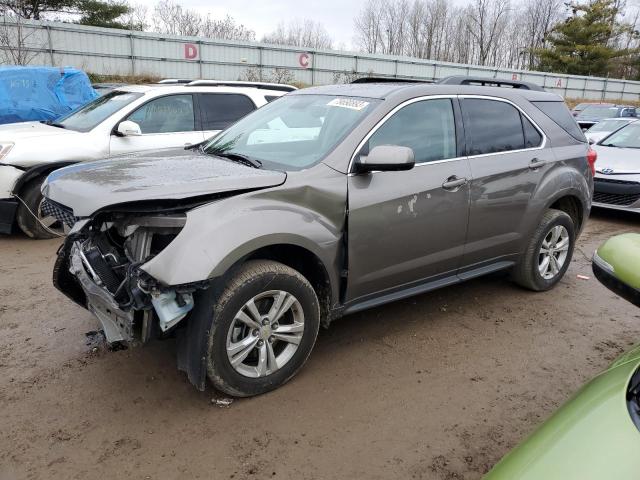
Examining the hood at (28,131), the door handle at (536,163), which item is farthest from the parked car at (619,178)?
the hood at (28,131)

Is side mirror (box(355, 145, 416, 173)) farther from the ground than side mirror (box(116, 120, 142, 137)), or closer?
farther from the ground

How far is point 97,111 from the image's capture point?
6.65 metres

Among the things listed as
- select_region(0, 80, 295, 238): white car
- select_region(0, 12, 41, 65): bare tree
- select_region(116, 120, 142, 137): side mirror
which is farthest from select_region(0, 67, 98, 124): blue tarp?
select_region(0, 12, 41, 65): bare tree

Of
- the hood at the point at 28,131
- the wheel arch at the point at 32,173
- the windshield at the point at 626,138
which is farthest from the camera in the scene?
the windshield at the point at 626,138

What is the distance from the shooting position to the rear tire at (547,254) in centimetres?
454

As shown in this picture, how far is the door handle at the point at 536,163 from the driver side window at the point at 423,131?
2.92 feet

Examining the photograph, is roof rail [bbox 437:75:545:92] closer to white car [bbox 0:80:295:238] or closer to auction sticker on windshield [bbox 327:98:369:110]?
auction sticker on windshield [bbox 327:98:369:110]

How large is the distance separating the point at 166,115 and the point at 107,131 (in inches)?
31.7

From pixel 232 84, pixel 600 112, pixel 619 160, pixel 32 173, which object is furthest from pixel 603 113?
pixel 32 173

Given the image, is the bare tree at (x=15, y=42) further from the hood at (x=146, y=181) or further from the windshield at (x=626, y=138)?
the windshield at (x=626, y=138)

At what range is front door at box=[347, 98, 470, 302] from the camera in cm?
329

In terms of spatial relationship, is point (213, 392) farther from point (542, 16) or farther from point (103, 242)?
point (542, 16)

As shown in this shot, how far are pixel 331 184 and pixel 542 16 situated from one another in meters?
65.9

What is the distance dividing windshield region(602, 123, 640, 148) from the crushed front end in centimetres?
897
